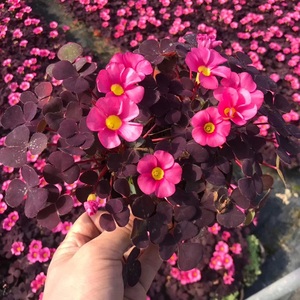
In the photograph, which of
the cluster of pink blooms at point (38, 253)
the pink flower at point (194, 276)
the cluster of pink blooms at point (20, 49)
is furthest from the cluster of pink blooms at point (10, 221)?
the pink flower at point (194, 276)

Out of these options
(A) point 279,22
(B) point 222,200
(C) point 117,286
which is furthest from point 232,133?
(A) point 279,22

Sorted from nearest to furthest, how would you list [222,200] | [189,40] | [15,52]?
[222,200] → [189,40] → [15,52]

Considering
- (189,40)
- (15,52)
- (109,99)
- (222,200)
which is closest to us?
(109,99)

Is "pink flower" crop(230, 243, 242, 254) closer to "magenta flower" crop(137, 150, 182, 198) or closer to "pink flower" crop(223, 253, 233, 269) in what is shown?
"pink flower" crop(223, 253, 233, 269)

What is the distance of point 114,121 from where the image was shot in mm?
943

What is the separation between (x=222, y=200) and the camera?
1046 mm

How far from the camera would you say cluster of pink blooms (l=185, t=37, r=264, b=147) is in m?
0.97

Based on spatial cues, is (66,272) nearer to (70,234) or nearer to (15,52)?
(70,234)

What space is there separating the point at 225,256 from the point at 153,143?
1.09 meters

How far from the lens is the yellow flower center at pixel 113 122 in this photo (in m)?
0.94

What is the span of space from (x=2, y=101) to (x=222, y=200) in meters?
1.89

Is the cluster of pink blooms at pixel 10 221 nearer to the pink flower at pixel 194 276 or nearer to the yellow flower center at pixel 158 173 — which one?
the pink flower at pixel 194 276

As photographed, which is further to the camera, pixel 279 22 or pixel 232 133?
pixel 279 22

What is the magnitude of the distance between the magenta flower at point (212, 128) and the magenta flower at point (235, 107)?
0.02 metres
